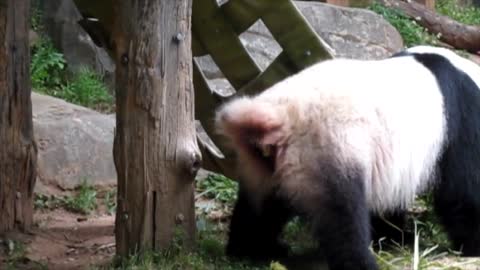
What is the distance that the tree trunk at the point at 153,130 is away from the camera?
15.6 feet

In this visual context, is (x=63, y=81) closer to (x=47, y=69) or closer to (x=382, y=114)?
(x=47, y=69)

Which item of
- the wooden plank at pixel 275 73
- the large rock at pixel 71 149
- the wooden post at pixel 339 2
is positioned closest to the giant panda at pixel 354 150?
the wooden plank at pixel 275 73

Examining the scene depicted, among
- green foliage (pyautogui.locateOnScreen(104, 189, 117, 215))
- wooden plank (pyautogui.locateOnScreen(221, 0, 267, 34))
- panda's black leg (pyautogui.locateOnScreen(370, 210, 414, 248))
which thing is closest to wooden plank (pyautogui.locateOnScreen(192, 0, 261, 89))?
wooden plank (pyautogui.locateOnScreen(221, 0, 267, 34))

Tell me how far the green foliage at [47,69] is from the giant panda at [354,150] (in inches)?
185

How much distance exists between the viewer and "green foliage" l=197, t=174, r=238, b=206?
6848 mm

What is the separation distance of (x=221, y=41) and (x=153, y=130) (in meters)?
1.34

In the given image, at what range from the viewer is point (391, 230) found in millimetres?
5633

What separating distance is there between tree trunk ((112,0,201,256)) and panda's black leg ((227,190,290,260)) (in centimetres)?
33

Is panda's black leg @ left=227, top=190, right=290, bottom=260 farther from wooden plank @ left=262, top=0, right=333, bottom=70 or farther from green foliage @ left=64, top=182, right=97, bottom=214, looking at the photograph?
green foliage @ left=64, top=182, right=97, bottom=214

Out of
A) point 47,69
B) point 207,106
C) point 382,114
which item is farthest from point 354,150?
point 47,69

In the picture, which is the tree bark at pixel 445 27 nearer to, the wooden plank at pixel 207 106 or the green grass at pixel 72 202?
the wooden plank at pixel 207 106

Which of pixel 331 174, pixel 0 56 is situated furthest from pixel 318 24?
pixel 331 174

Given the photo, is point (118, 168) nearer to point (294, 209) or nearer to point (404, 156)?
point (294, 209)

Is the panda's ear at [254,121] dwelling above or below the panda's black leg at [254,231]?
above
